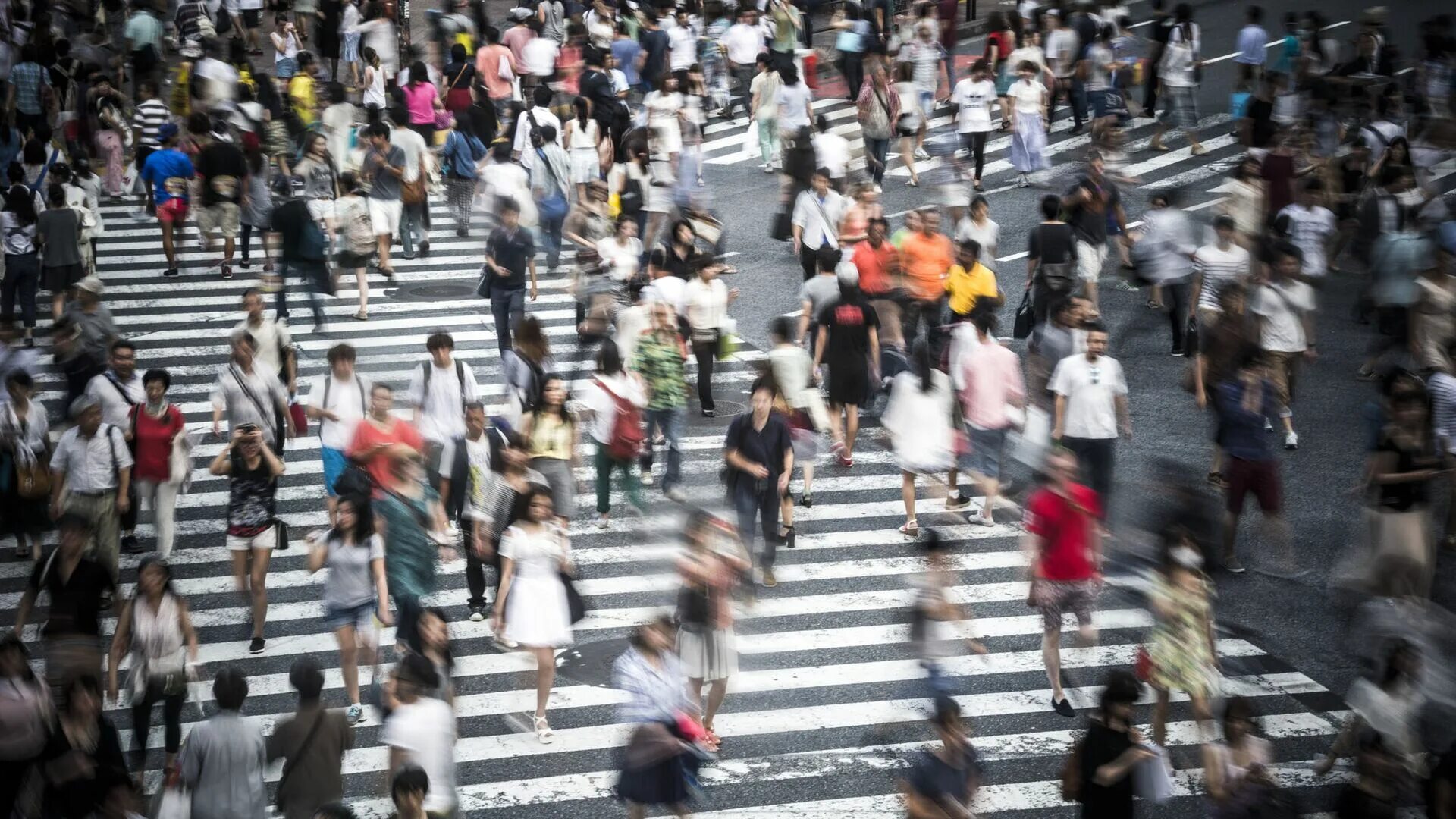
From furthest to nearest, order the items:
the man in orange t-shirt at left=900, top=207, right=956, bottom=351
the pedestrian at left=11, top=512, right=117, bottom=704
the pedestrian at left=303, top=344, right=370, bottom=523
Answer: the man in orange t-shirt at left=900, top=207, right=956, bottom=351
the pedestrian at left=303, top=344, right=370, bottom=523
the pedestrian at left=11, top=512, right=117, bottom=704

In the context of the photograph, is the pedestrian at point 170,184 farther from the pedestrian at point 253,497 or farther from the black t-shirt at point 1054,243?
the black t-shirt at point 1054,243

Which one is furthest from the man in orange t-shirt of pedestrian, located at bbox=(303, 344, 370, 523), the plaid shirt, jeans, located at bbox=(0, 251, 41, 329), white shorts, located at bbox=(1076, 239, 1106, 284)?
the plaid shirt

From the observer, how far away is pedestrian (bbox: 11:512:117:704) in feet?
30.8

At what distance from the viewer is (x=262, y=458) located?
11.2m

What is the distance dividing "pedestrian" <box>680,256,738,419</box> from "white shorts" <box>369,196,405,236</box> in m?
6.09

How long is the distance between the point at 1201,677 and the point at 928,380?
3817mm

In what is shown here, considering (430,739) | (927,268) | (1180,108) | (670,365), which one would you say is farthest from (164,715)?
(1180,108)

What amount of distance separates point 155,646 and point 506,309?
23.9 feet

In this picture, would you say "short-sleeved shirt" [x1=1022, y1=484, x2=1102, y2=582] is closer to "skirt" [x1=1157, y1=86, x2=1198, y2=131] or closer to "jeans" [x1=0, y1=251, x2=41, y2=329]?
"jeans" [x1=0, y1=251, x2=41, y2=329]

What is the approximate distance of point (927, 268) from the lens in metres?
15.7

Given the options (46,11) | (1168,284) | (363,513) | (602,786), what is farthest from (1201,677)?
(46,11)

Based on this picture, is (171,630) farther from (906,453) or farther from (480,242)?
(480,242)

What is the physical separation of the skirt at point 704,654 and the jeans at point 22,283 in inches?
438

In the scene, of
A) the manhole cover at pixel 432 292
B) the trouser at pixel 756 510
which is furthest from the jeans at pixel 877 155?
the trouser at pixel 756 510
